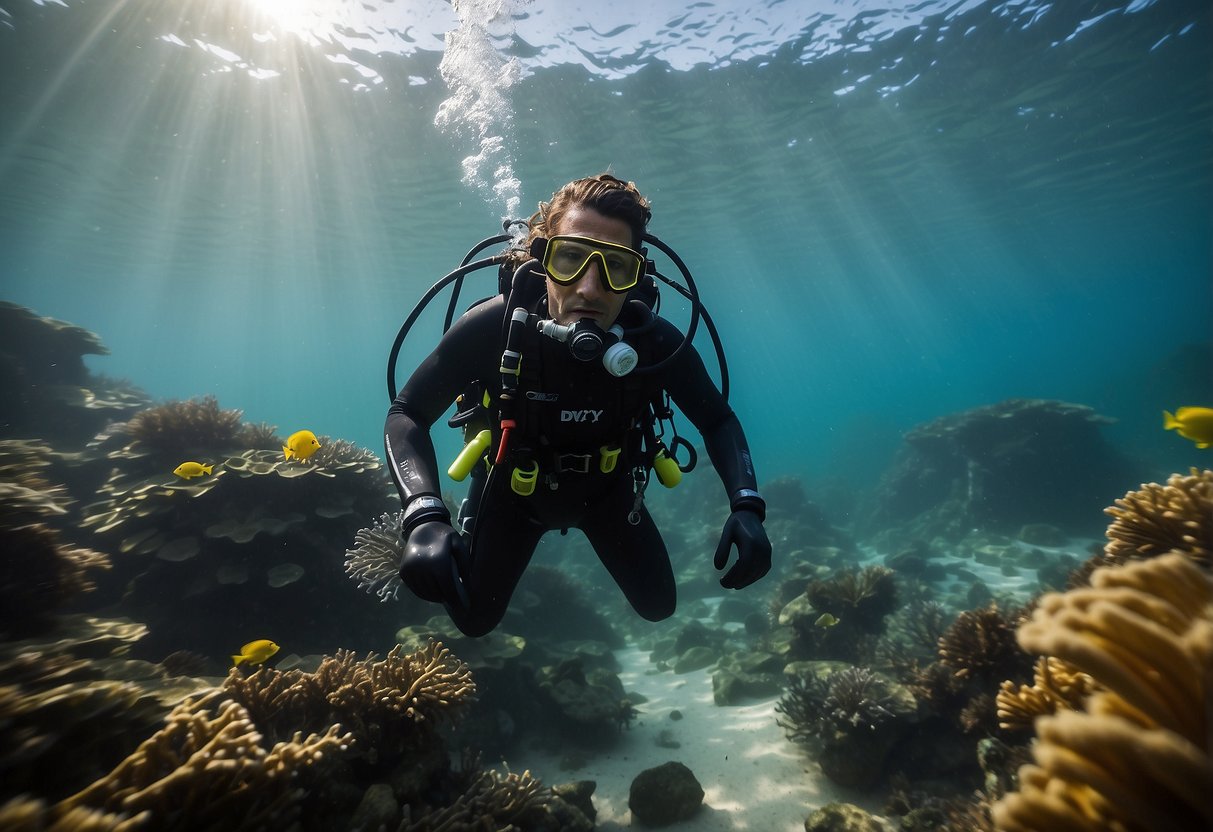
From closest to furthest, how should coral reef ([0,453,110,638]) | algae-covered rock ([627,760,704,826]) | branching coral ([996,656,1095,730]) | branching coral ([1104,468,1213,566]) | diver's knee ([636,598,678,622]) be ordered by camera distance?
branching coral ([996,656,1095,730])
branching coral ([1104,468,1213,566])
coral reef ([0,453,110,638])
diver's knee ([636,598,678,622])
algae-covered rock ([627,760,704,826])

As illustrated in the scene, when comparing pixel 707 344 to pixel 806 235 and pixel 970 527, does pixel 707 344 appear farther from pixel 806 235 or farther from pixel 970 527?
pixel 970 527

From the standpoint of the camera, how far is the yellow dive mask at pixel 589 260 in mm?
3301

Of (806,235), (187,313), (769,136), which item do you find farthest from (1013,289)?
(187,313)

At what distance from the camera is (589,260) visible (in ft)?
10.8

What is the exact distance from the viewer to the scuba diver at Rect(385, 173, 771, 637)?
3248 millimetres

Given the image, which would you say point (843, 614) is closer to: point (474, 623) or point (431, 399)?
point (474, 623)

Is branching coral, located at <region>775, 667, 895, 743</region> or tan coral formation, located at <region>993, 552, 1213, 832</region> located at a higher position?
tan coral formation, located at <region>993, 552, 1213, 832</region>

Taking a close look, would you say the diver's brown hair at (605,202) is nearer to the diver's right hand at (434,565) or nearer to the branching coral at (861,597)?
the diver's right hand at (434,565)

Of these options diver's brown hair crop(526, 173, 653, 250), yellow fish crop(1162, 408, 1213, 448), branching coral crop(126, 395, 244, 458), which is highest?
branching coral crop(126, 395, 244, 458)

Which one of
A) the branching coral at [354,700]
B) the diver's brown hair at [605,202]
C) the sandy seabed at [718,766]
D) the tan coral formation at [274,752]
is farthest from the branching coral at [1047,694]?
the branching coral at [354,700]

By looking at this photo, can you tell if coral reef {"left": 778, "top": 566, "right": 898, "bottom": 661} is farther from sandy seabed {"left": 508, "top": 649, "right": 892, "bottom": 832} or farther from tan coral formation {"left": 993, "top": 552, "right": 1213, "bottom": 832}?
tan coral formation {"left": 993, "top": 552, "right": 1213, "bottom": 832}

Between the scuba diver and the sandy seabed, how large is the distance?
2.37 metres

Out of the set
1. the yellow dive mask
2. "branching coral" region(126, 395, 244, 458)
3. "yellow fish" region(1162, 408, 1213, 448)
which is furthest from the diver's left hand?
"branching coral" region(126, 395, 244, 458)

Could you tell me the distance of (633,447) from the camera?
389cm
